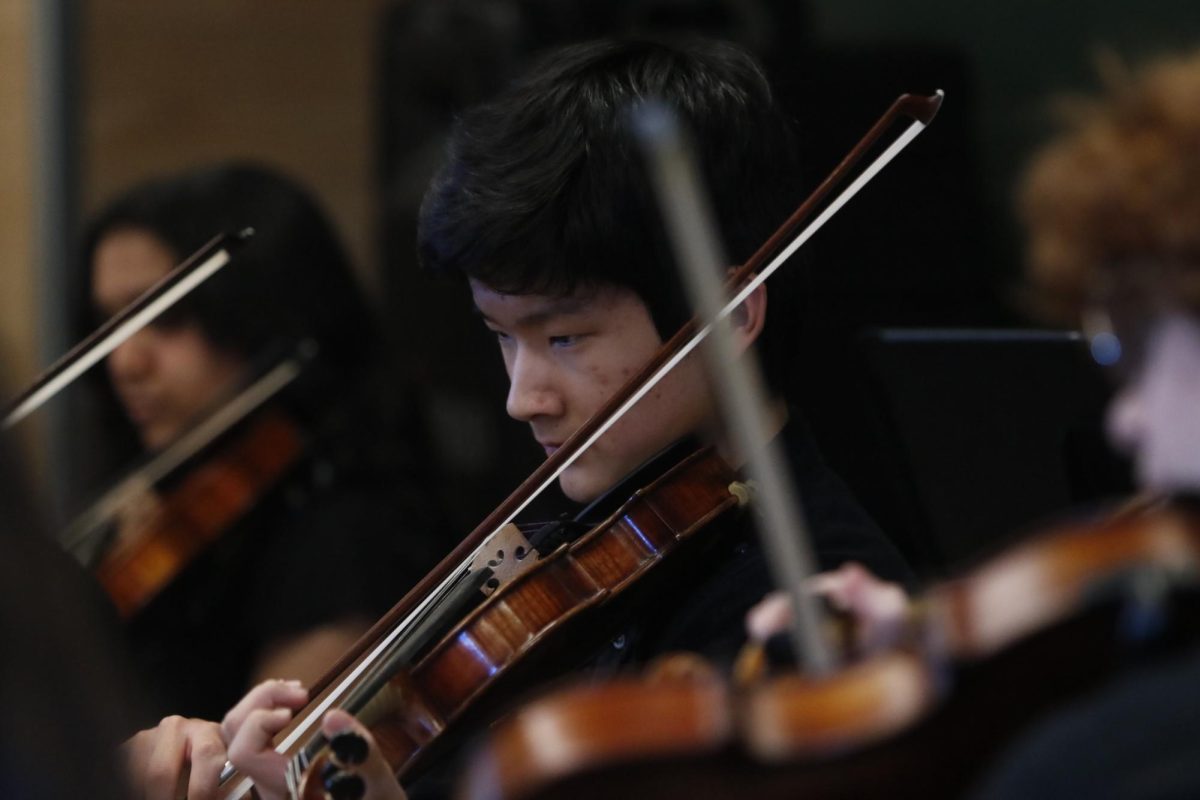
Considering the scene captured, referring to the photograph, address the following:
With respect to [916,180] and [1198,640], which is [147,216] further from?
[1198,640]

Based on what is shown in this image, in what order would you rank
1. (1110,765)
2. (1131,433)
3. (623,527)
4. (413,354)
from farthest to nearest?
(413,354), (623,527), (1131,433), (1110,765)

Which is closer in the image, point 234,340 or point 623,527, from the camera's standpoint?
point 623,527

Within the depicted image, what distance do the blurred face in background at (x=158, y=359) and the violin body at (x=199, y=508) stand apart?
7 cm

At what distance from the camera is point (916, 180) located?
210 cm

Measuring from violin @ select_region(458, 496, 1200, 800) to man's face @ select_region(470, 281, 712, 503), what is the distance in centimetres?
49

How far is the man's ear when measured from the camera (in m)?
1.33

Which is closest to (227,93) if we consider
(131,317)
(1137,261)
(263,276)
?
(263,276)

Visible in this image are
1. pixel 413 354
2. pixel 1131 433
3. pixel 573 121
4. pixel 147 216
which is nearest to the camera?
pixel 1131 433

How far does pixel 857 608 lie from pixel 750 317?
0.42 m

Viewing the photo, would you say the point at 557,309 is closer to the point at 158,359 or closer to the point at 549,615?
the point at 549,615

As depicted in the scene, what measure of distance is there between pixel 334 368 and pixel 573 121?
39.7 inches

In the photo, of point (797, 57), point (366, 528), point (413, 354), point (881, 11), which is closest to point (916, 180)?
point (797, 57)

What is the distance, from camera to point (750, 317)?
134 centimetres

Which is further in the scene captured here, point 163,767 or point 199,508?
point 199,508
